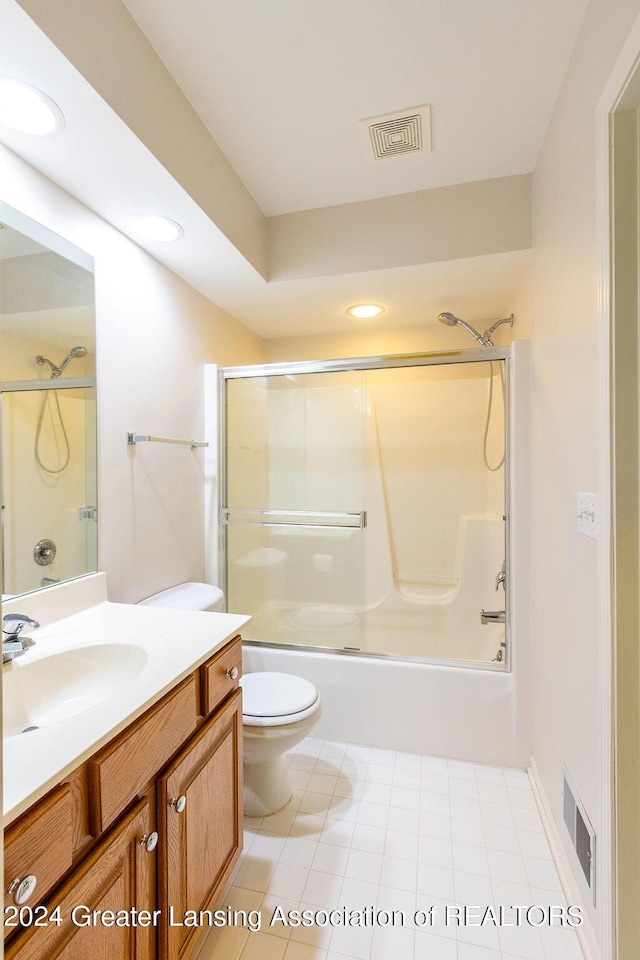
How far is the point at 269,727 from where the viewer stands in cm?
153

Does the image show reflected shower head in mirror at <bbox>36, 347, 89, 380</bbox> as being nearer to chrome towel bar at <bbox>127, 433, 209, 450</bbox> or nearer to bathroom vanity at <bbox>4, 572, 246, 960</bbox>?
chrome towel bar at <bbox>127, 433, 209, 450</bbox>

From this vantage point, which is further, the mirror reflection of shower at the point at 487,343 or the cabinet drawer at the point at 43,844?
the mirror reflection of shower at the point at 487,343

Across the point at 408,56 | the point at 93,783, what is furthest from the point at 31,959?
the point at 408,56

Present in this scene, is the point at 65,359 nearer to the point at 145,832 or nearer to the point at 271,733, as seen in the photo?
the point at 145,832

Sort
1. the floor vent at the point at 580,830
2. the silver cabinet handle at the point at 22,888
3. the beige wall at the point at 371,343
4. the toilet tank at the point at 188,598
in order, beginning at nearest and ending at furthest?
the silver cabinet handle at the point at 22,888
the floor vent at the point at 580,830
the toilet tank at the point at 188,598
the beige wall at the point at 371,343

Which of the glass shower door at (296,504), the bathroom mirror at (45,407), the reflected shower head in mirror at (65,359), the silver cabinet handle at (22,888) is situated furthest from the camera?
the glass shower door at (296,504)

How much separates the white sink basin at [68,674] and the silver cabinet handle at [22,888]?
0.40m

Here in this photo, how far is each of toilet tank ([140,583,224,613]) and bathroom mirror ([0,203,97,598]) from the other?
0.37 m

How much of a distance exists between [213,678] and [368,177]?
193cm

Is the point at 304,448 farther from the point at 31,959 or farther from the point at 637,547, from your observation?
the point at 31,959

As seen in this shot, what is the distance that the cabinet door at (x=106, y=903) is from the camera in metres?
0.68

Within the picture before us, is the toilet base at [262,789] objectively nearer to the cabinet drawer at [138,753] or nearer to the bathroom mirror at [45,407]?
the cabinet drawer at [138,753]

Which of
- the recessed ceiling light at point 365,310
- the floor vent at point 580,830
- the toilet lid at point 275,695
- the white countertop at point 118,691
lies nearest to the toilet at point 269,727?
the toilet lid at point 275,695

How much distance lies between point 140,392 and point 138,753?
4.29 feet
